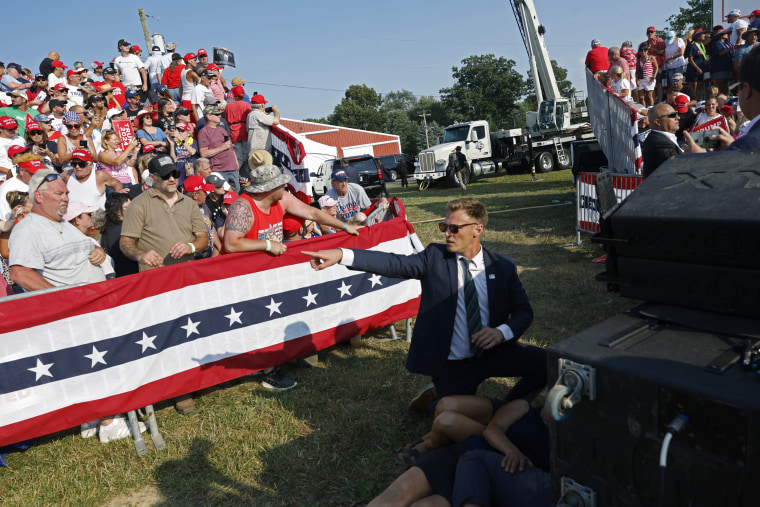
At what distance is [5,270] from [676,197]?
254 inches

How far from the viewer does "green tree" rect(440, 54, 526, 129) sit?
7575cm

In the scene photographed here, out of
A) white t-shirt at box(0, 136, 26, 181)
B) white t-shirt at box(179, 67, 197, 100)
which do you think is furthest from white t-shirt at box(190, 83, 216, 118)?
white t-shirt at box(0, 136, 26, 181)

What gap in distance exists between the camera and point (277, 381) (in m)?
5.03

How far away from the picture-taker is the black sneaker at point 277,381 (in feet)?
16.4

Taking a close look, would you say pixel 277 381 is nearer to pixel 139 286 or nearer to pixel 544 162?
pixel 139 286

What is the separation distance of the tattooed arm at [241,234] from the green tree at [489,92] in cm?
7381

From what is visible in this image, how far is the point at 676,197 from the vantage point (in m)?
1.90

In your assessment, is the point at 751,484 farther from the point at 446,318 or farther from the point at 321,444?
the point at 321,444

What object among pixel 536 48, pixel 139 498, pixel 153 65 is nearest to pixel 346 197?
pixel 139 498

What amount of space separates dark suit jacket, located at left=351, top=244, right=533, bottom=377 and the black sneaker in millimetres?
1789

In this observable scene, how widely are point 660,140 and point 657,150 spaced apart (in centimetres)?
11

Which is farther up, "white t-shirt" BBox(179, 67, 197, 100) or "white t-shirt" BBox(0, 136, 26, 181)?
"white t-shirt" BBox(179, 67, 197, 100)

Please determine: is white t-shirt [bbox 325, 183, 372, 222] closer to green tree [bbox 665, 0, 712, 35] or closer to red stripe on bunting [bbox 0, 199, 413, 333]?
red stripe on bunting [bbox 0, 199, 413, 333]

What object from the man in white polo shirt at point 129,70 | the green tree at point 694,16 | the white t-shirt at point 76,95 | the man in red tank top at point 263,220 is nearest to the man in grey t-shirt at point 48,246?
the man in red tank top at point 263,220
